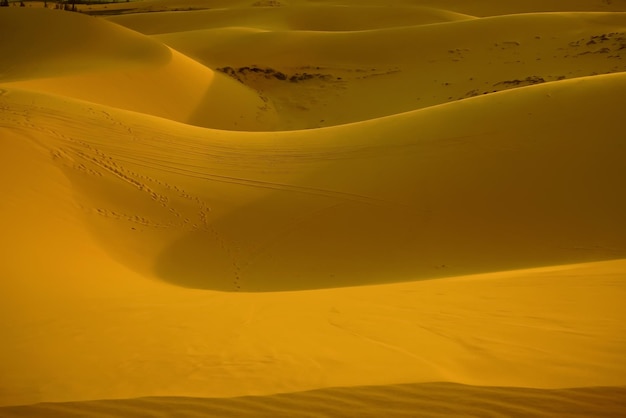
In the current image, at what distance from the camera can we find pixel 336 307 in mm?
4723

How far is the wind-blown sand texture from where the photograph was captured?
9.73 feet

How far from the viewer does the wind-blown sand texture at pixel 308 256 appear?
2.96 metres

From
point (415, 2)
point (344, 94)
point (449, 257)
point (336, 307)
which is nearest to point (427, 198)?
point (449, 257)

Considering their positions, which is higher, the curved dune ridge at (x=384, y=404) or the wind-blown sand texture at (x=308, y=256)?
the wind-blown sand texture at (x=308, y=256)

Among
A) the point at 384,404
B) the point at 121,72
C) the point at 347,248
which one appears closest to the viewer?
the point at 384,404

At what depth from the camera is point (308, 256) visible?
25.0 feet

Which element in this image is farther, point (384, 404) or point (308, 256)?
point (308, 256)

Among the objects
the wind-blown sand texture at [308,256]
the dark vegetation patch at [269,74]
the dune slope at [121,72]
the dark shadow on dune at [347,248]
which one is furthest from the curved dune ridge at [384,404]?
the dark vegetation patch at [269,74]

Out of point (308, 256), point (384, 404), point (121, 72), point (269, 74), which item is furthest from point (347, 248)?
point (269, 74)

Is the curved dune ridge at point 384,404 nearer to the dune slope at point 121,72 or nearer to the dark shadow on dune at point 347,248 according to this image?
the dark shadow on dune at point 347,248

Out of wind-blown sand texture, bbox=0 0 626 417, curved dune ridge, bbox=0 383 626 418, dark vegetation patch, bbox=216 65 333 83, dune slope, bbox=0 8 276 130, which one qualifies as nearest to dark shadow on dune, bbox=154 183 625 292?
wind-blown sand texture, bbox=0 0 626 417

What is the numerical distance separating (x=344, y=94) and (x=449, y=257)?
1541 cm

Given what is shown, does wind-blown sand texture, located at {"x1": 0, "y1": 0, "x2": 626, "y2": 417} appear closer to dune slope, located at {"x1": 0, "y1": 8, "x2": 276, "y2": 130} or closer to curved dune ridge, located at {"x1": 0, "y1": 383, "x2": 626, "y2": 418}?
curved dune ridge, located at {"x1": 0, "y1": 383, "x2": 626, "y2": 418}

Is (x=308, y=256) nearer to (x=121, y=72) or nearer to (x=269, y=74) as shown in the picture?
(x=121, y=72)
